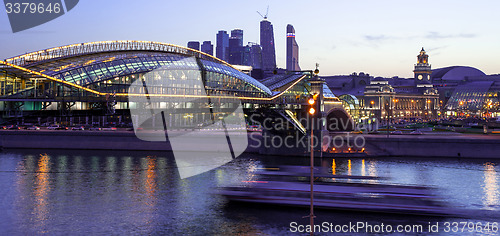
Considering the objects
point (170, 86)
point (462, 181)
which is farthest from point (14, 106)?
point (462, 181)

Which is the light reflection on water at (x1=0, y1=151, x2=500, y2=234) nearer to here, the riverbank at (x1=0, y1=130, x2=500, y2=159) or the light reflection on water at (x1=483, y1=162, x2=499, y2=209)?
the light reflection on water at (x1=483, y1=162, x2=499, y2=209)

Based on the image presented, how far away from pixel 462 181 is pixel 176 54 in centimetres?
6271

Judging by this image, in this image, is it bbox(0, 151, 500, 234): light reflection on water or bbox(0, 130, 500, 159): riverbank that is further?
bbox(0, 130, 500, 159): riverbank

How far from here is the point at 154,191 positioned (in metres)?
44.9

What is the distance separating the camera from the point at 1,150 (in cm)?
7425

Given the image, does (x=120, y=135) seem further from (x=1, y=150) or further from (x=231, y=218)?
(x=231, y=218)

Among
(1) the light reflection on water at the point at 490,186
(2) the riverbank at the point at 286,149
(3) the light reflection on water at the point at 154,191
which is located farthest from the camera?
(2) the riverbank at the point at 286,149

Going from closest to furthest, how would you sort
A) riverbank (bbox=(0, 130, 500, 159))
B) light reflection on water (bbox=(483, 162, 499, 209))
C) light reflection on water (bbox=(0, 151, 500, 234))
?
1. light reflection on water (bbox=(0, 151, 500, 234))
2. light reflection on water (bbox=(483, 162, 499, 209))
3. riverbank (bbox=(0, 130, 500, 159))

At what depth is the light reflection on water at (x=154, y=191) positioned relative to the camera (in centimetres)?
3462

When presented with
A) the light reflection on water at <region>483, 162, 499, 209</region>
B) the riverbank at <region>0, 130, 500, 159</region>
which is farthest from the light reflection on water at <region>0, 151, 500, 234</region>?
the riverbank at <region>0, 130, 500, 159</region>

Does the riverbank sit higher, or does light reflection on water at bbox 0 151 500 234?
the riverbank

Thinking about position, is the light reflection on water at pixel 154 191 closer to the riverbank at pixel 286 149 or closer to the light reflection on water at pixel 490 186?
the light reflection on water at pixel 490 186

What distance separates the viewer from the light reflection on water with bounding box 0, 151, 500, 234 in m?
34.6

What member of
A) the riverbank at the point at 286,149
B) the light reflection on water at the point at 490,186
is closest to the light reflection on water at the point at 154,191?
the light reflection on water at the point at 490,186
